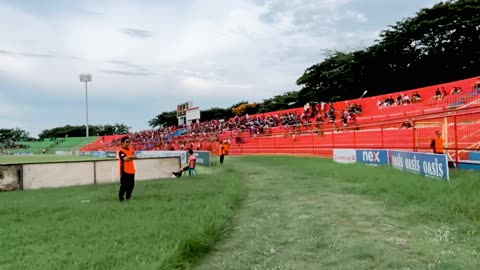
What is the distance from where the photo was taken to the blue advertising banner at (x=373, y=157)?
17484mm

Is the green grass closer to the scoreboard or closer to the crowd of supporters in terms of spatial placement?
the crowd of supporters

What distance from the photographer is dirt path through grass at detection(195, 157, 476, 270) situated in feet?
18.5

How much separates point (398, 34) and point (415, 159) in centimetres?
3435

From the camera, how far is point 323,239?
6.76 metres

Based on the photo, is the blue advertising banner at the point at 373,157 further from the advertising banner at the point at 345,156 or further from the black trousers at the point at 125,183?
the black trousers at the point at 125,183

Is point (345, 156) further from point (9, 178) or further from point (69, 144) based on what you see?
point (69, 144)

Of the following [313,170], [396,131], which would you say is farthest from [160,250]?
[396,131]

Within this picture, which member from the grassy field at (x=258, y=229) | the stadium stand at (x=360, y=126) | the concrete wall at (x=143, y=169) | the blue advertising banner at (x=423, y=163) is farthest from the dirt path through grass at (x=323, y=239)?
the concrete wall at (x=143, y=169)

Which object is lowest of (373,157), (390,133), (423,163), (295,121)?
(373,157)

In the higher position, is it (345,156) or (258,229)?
(345,156)

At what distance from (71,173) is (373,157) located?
1196cm

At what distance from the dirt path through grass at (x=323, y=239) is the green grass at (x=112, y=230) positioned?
A: 15.9 inches

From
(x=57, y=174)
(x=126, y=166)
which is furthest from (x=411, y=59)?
(x=126, y=166)

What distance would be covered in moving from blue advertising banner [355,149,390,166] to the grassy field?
5446mm
